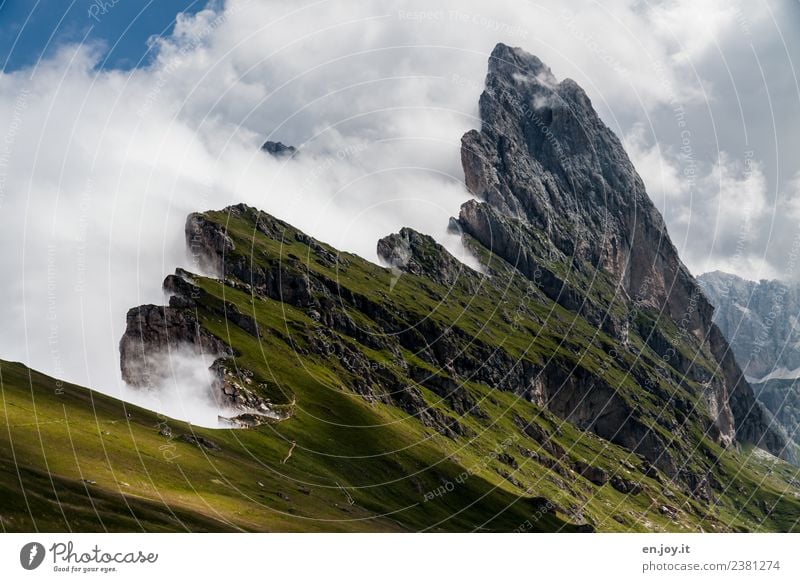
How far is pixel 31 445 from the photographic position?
10112cm

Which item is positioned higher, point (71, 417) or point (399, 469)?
point (71, 417)

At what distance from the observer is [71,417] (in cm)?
12756

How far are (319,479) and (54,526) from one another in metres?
96.6

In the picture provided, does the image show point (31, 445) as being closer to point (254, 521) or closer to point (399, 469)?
point (254, 521)

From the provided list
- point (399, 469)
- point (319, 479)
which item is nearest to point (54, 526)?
point (319, 479)
